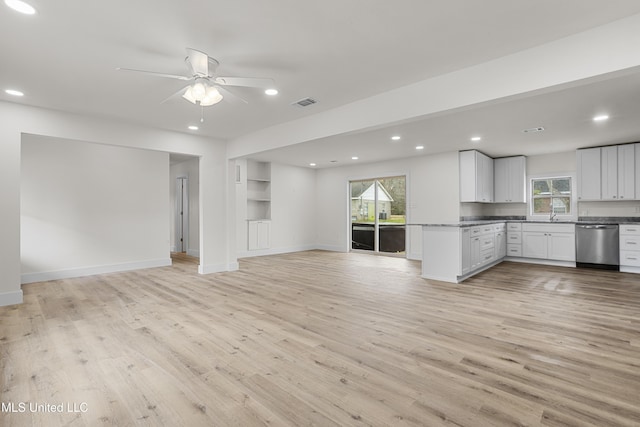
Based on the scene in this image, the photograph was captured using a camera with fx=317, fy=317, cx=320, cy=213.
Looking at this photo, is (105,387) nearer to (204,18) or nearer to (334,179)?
(204,18)

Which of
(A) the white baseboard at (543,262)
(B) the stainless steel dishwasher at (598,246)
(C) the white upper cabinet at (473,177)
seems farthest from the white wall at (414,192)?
(B) the stainless steel dishwasher at (598,246)

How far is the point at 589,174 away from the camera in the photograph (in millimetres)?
6293

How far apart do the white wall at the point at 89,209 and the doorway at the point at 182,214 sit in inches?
67.4

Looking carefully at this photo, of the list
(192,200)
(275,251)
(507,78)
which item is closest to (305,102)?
(507,78)

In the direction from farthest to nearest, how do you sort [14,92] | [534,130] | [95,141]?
[534,130] < [95,141] < [14,92]

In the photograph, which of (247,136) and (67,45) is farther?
(247,136)

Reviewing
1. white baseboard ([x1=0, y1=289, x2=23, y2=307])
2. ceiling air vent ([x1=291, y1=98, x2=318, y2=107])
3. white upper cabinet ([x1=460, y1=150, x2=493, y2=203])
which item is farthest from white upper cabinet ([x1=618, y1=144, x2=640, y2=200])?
white baseboard ([x1=0, y1=289, x2=23, y2=307])

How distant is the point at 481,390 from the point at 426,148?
5.35 m

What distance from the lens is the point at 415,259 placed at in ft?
24.3

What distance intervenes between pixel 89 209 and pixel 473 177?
25.0 ft

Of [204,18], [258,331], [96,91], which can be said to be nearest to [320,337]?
[258,331]

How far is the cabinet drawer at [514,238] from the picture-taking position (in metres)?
6.94

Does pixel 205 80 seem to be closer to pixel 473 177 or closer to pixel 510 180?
pixel 473 177

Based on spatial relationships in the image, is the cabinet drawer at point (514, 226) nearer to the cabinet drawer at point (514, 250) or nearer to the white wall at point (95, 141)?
the cabinet drawer at point (514, 250)
